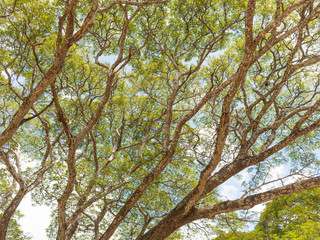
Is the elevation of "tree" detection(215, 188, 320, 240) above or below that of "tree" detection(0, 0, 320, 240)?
below

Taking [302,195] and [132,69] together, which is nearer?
[302,195]

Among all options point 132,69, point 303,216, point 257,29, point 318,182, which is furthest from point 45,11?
point 303,216

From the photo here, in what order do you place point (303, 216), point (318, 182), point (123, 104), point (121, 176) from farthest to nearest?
point (123, 104)
point (303, 216)
point (121, 176)
point (318, 182)

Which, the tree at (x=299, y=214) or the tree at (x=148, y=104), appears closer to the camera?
the tree at (x=148, y=104)

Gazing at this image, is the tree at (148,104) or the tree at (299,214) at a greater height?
the tree at (148,104)

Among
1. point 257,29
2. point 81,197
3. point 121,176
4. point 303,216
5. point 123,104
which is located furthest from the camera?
point 123,104

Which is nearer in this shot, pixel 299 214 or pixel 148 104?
pixel 299 214

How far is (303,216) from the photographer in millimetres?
6770

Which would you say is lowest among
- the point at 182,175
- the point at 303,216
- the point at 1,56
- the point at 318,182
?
the point at 318,182

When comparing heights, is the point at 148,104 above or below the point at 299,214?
above

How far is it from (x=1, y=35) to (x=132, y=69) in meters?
4.19

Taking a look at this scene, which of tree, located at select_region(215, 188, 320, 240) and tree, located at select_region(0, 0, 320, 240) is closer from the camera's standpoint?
tree, located at select_region(0, 0, 320, 240)

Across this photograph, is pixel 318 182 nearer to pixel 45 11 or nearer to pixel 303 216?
pixel 303 216

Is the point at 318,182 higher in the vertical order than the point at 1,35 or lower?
lower
